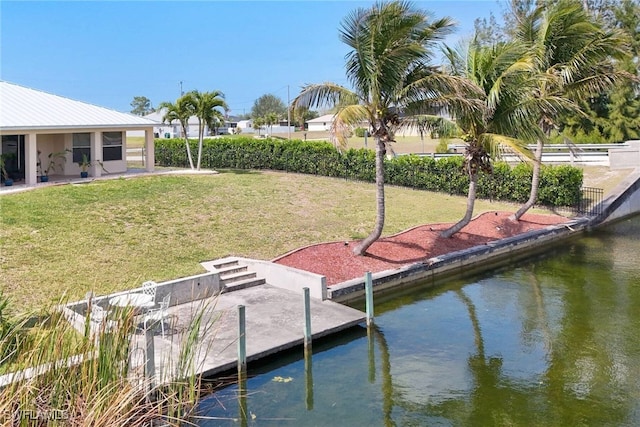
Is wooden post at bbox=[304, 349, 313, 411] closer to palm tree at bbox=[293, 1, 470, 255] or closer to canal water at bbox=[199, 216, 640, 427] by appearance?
canal water at bbox=[199, 216, 640, 427]

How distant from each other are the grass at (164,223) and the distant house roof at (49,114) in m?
2.45

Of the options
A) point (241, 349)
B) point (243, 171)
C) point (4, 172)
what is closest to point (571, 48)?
point (243, 171)

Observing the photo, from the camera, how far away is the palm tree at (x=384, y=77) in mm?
13688

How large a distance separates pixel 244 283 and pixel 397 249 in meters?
5.02

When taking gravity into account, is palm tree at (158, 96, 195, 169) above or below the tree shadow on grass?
above

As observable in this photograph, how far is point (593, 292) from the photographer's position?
44.6 ft

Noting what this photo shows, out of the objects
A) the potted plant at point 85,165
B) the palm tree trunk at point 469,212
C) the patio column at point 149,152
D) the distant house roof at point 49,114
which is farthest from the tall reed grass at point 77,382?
the patio column at point 149,152

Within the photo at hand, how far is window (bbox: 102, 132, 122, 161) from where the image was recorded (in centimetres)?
2373

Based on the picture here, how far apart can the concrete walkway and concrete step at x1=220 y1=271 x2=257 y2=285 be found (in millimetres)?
374

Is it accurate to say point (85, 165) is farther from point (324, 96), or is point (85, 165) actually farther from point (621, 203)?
point (621, 203)

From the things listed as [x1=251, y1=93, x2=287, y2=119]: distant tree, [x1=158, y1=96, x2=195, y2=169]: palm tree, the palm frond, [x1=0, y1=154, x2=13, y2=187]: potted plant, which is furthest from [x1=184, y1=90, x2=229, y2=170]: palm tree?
[x1=251, y1=93, x2=287, y2=119]: distant tree

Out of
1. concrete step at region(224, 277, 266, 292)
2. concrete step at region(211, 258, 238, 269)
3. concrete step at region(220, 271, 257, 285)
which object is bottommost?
concrete step at region(224, 277, 266, 292)

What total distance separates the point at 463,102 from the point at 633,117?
115 ft

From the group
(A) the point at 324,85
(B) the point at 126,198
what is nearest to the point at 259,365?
(A) the point at 324,85
